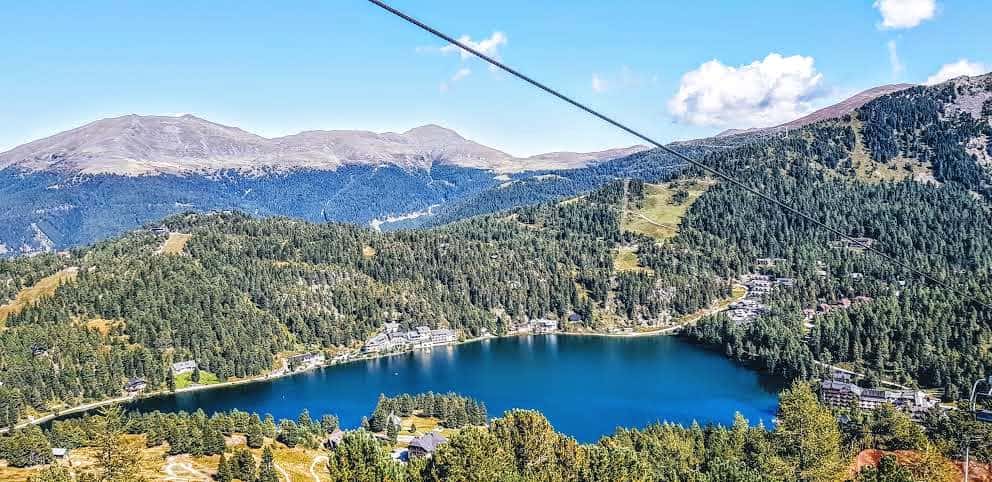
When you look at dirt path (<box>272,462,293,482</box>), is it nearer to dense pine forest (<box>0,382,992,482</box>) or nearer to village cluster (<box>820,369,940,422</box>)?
dense pine forest (<box>0,382,992,482</box>)

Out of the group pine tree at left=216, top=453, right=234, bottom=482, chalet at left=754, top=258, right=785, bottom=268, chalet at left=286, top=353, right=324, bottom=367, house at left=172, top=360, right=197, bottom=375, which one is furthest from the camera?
chalet at left=754, top=258, right=785, bottom=268

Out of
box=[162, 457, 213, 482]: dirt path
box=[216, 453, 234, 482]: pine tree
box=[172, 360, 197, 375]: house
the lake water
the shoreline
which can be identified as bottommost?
the lake water

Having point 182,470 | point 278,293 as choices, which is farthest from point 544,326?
point 182,470

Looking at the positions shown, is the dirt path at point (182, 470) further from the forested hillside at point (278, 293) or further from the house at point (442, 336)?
the house at point (442, 336)

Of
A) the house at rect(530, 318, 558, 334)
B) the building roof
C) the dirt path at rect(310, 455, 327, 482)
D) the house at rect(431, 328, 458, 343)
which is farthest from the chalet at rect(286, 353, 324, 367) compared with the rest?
the building roof

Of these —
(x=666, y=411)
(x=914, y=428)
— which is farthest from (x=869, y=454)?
(x=666, y=411)

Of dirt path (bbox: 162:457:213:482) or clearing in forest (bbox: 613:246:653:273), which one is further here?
clearing in forest (bbox: 613:246:653:273)

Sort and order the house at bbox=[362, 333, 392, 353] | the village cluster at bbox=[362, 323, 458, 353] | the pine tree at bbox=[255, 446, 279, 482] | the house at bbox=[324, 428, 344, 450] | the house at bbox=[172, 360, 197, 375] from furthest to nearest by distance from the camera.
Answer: the village cluster at bbox=[362, 323, 458, 353], the house at bbox=[362, 333, 392, 353], the house at bbox=[172, 360, 197, 375], the house at bbox=[324, 428, 344, 450], the pine tree at bbox=[255, 446, 279, 482]
